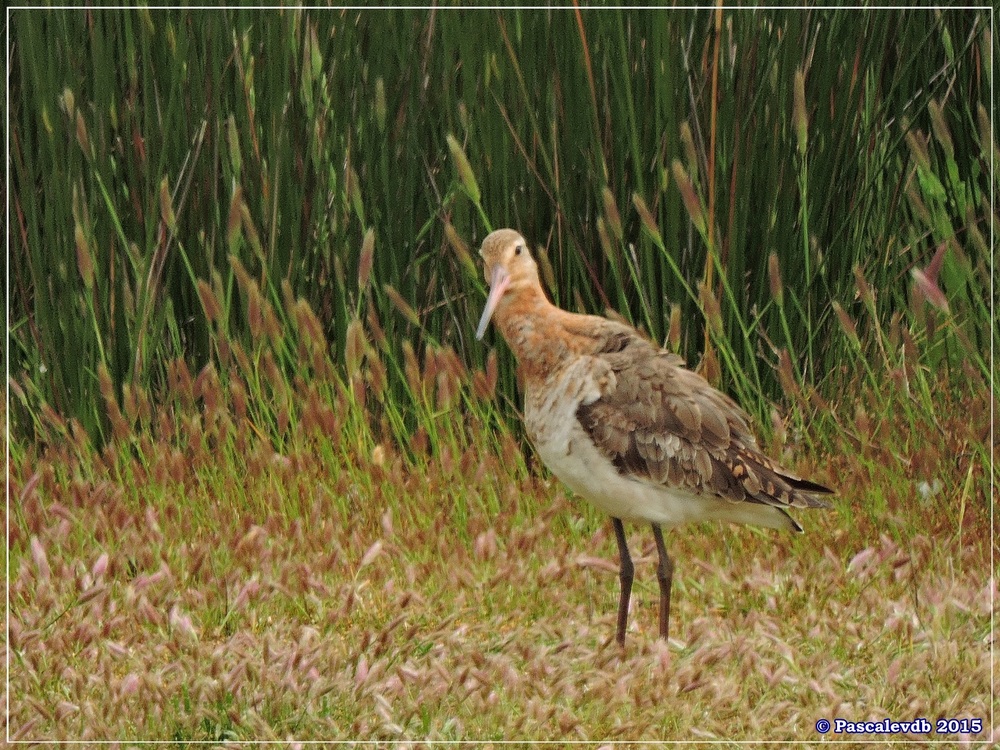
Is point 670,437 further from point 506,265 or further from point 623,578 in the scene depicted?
point 506,265

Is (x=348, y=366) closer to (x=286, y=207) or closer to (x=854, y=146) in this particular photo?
(x=286, y=207)

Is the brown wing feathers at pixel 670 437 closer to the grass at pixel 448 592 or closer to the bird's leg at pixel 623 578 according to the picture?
the bird's leg at pixel 623 578

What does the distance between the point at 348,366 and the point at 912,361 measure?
6.27 ft

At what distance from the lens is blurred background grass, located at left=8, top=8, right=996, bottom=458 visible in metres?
5.24

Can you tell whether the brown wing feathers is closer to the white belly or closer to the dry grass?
the white belly

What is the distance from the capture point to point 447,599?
470cm

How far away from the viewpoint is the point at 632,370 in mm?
4426

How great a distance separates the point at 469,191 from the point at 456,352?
0.83m

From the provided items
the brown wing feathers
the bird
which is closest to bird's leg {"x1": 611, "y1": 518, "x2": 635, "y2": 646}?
the bird

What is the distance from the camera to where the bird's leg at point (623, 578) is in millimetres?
4406

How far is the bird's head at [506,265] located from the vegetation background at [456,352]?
1.48 ft

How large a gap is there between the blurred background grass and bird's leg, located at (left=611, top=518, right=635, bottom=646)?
693 millimetres

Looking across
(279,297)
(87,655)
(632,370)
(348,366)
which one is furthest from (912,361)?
(87,655)

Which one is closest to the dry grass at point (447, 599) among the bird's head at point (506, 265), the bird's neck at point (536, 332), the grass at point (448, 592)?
the grass at point (448, 592)
